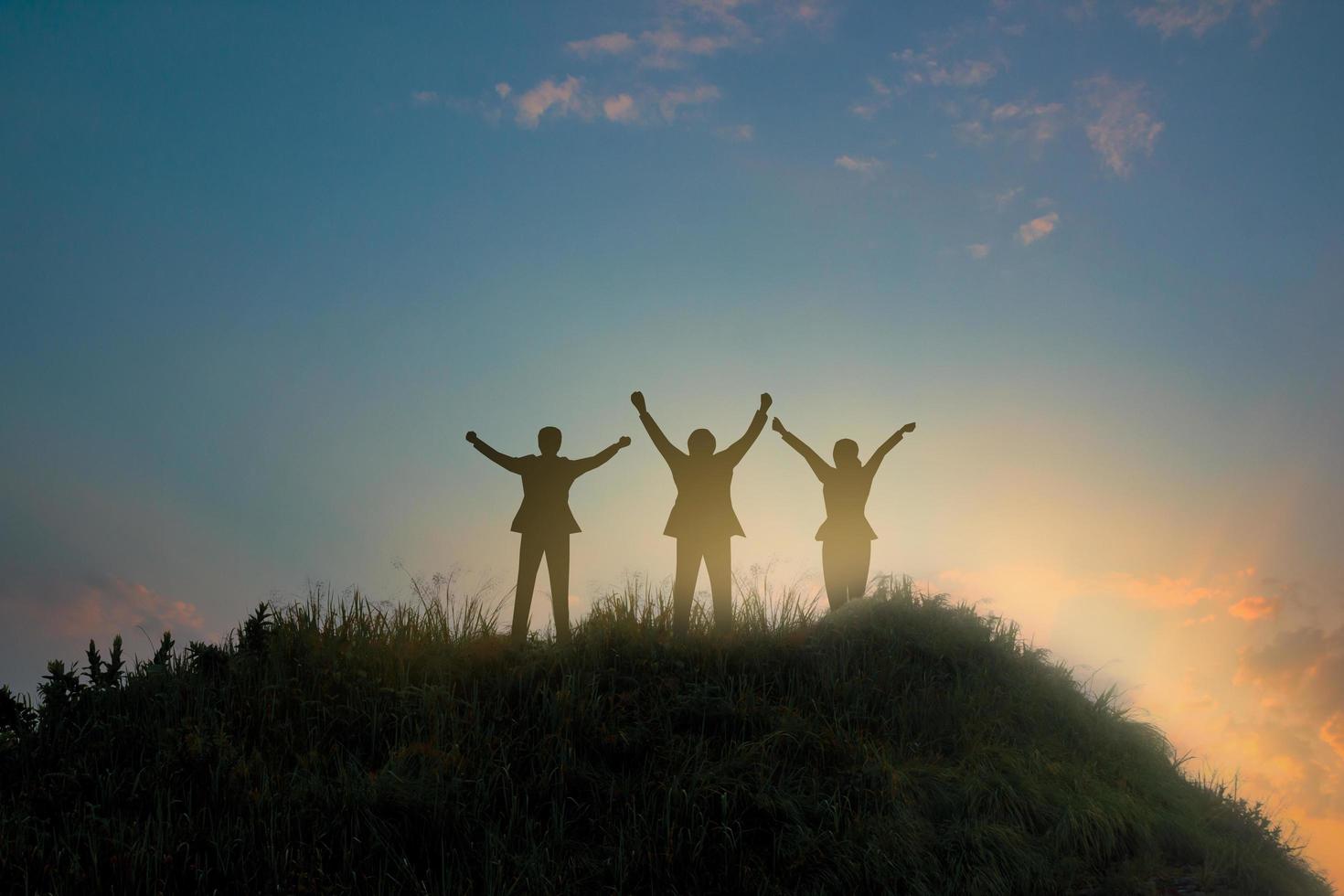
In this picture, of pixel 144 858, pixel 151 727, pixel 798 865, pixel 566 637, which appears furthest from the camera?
pixel 566 637

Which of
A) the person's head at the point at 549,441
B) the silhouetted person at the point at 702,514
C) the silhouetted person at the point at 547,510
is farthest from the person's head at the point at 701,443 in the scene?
the person's head at the point at 549,441

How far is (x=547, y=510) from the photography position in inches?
473

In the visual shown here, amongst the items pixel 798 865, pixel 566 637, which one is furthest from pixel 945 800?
pixel 566 637

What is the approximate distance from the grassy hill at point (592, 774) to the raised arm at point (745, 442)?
7.15 feet

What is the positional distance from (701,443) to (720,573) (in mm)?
1690

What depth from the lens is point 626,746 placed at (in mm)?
8656

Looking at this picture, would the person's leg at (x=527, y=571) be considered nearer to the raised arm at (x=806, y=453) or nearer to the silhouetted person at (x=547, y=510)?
→ the silhouetted person at (x=547, y=510)

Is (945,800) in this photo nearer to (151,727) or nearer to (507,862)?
(507,862)

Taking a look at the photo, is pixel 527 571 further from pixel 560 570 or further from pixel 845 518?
pixel 845 518

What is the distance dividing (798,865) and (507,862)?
223 centimetres

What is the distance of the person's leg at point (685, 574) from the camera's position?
38.4 feet

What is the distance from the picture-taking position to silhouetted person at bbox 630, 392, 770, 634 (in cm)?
1187

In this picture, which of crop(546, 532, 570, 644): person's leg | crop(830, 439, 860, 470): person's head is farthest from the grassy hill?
crop(830, 439, 860, 470): person's head

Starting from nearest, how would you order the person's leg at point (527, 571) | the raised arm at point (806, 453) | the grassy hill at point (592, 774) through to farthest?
1. the grassy hill at point (592, 774)
2. the person's leg at point (527, 571)
3. the raised arm at point (806, 453)
